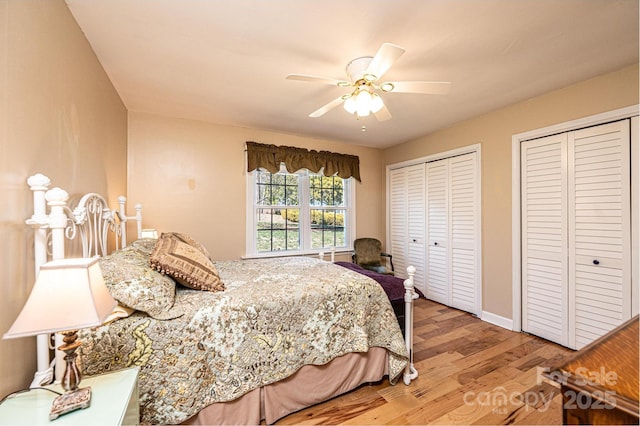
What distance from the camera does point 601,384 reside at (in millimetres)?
666

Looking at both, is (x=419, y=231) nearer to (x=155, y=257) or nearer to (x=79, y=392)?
(x=155, y=257)

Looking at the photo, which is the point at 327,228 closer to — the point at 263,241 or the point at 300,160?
the point at 263,241

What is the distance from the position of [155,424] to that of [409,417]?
1.49m

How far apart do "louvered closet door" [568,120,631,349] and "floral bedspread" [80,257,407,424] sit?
1877 millimetres

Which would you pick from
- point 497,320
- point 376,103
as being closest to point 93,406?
point 376,103

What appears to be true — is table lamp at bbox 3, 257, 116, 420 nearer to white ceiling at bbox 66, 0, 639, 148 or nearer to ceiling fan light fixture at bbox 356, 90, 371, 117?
white ceiling at bbox 66, 0, 639, 148

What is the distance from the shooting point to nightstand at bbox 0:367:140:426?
0.88 m

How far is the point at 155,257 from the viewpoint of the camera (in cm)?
160

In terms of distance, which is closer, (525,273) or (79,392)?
(79,392)

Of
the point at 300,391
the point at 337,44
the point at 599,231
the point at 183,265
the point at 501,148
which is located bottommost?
the point at 300,391

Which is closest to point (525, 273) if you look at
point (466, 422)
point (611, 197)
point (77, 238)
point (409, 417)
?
point (611, 197)

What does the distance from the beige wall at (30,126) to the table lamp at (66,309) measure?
300 mm

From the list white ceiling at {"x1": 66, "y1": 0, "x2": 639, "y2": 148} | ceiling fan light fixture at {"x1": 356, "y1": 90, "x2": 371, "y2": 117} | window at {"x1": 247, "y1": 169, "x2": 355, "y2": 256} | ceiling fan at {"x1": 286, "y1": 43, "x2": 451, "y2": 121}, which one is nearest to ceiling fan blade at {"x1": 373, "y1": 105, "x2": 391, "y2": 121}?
ceiling fan at {"x1": 286, "y1": 43, "x2": 451, "y2": 121}

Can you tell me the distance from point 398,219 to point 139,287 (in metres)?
3.86
